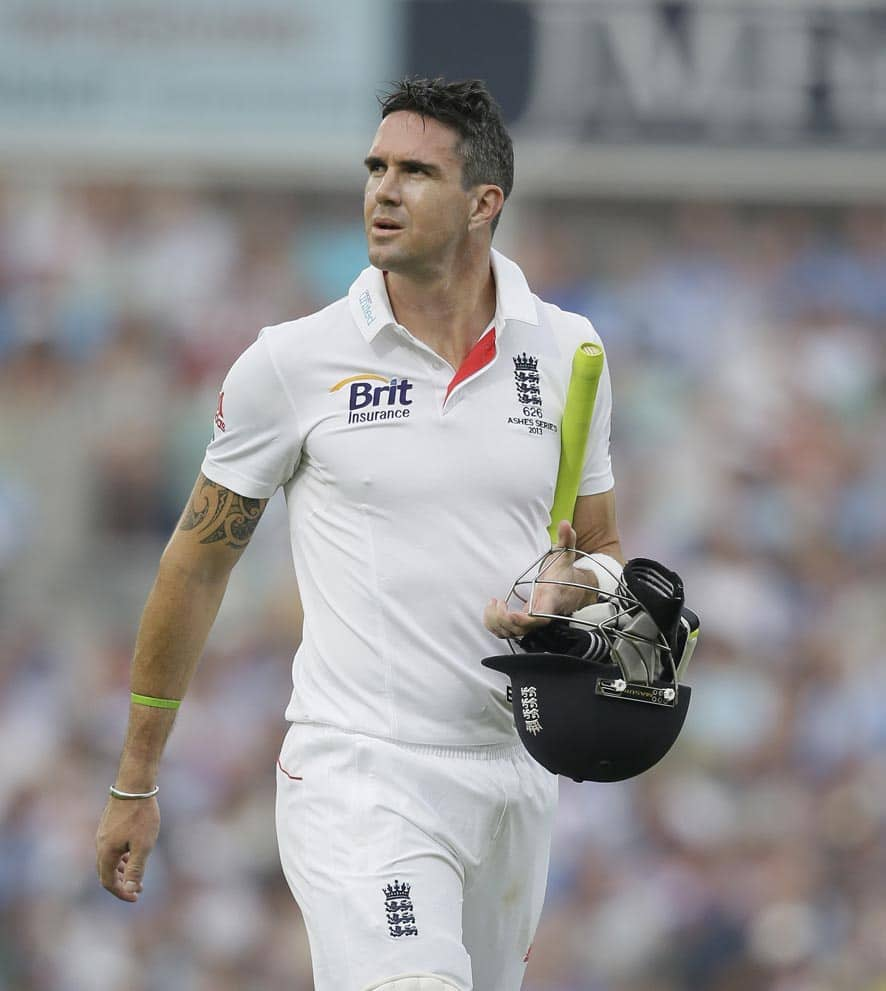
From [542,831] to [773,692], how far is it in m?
6.18

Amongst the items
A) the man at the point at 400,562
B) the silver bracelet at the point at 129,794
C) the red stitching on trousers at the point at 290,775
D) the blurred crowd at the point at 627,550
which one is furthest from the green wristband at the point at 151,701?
the blurred crowd at the point at 627,550

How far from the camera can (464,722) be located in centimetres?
401

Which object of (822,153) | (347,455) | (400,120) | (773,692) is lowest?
(773,692)

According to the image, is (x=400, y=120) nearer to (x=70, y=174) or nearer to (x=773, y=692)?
(x=773, y=692)

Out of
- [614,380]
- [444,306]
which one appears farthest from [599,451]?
[614,380]

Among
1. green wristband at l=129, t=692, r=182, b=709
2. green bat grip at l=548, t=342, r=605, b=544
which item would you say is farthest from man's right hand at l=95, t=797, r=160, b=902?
green bat grip at l=548, t=342, r=605, b=544

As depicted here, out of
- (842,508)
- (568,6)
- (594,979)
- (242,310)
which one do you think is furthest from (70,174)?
(594,979)

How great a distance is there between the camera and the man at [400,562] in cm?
393

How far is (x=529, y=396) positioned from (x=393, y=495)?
40cm

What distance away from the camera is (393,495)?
397 cm

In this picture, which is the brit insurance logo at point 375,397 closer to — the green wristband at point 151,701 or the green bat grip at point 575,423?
the green bat grip at point 575,423

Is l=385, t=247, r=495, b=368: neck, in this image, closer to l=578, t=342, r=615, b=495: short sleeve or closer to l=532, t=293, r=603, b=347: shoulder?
l=532, t=293, r=603, b=347: shoulder

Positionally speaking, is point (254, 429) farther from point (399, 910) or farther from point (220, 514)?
point (399, 910)

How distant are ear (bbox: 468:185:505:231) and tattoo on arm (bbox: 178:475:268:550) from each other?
77cm
